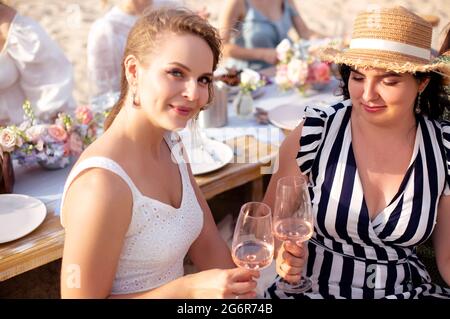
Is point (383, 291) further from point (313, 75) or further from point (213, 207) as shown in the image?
point (313, 75)

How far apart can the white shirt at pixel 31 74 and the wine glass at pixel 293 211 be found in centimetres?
234

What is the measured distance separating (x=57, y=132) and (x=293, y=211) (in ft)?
4.52

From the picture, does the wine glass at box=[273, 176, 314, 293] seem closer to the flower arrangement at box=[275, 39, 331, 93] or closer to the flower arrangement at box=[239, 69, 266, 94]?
the flower arrangement at box=[239, 69, 266, 94]

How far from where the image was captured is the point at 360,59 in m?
1.83

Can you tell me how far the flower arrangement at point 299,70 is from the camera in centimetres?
351

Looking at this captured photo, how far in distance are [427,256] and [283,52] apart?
191 centimetres

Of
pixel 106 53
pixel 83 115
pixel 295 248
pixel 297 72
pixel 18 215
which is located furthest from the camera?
pixel 106 53

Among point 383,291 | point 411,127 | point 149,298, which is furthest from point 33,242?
point 411,127

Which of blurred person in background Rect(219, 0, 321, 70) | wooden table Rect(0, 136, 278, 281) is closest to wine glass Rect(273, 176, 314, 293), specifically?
wooden table Rect(0, 136, 278, 281)

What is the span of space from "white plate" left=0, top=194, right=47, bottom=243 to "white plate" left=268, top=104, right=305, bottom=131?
1.57 metres

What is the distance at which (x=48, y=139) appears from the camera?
2424 mm

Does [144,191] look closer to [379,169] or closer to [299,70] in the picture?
[379,169]

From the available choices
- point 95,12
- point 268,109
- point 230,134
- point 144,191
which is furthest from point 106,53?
point 95,12

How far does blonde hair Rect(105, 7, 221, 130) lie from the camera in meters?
1.58
